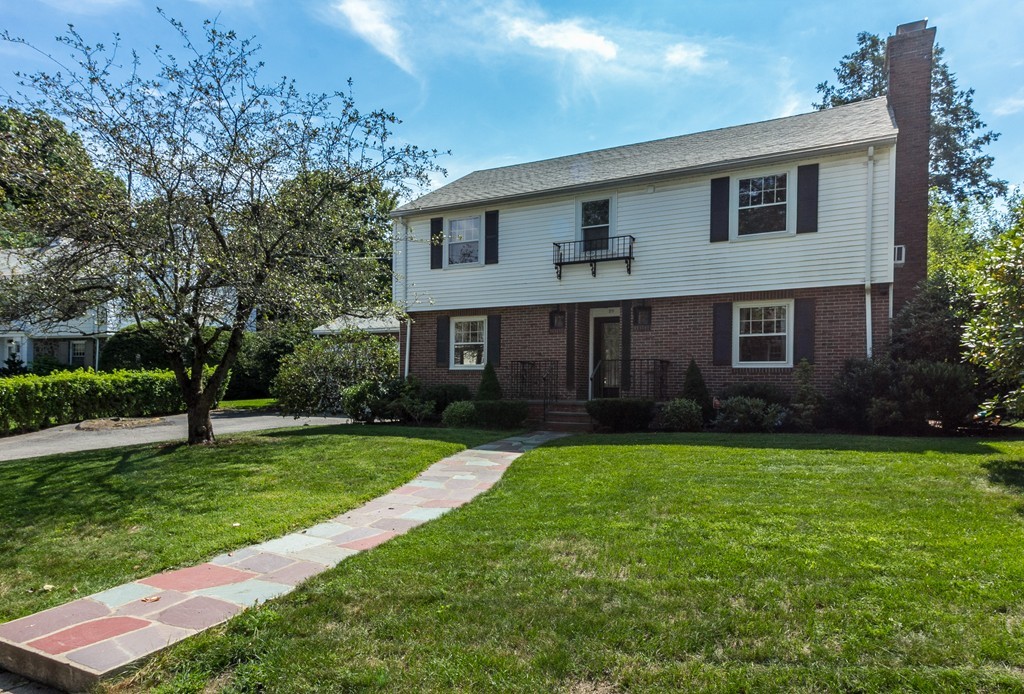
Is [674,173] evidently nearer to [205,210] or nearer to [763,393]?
[763,393]

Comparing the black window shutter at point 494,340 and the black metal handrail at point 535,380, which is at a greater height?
the black window shutter at point 494,340

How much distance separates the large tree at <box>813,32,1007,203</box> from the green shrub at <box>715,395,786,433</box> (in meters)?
24.2

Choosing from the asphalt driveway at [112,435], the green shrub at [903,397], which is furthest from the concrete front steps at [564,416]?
the asphalt driveway at [112,435]

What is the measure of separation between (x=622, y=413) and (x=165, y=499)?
7.59 metres

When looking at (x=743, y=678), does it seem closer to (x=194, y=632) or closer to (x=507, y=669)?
(x=507, y=669)

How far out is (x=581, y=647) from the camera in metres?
2.74

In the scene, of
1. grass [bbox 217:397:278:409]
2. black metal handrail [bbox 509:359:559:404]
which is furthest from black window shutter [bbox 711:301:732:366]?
grass [bbox 217:397:278:409]

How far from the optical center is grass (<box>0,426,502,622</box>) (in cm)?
412

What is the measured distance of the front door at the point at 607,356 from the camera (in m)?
13.9

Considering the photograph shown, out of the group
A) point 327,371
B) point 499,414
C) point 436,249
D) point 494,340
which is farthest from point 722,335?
point 327,371

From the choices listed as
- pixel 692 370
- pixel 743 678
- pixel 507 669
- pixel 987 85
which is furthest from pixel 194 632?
pixel 987 85

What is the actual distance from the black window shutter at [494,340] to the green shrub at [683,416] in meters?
4.87

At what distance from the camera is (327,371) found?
14.8 metres

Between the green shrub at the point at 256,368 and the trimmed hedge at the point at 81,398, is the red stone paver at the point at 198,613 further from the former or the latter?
the green shrub at the point at 256,368
